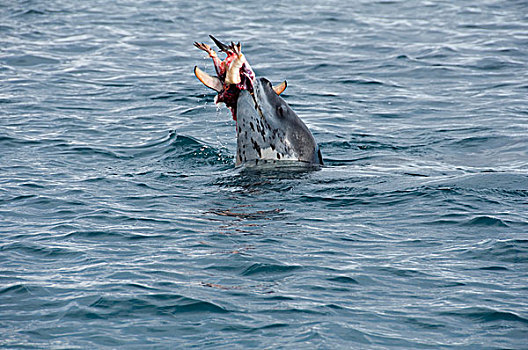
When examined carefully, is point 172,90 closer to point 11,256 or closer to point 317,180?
point 317,180

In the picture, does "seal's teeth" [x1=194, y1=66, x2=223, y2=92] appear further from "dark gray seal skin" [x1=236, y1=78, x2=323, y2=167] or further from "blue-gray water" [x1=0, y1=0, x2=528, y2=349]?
"blue-gray water" [x1=0, y1=0, x2=528, y2=349]

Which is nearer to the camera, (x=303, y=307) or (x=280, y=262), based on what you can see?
(x=303, y=307)

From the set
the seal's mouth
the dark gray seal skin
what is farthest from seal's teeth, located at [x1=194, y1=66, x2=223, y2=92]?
the dark gray seal skin

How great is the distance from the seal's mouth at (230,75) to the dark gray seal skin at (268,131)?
0.09 meters

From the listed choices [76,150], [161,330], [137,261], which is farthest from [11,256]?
[76,150]

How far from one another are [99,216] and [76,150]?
329 centimetres

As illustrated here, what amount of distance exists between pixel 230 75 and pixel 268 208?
66.2 inches

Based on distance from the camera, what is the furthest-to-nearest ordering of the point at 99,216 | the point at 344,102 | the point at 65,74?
the point at 65,74 < the point at 344,102 < the point at 99,216

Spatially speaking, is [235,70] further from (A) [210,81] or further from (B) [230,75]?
(A) [210,81]

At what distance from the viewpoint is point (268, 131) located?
392 inches

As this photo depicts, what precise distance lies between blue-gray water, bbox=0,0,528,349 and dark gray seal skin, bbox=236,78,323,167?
351mm

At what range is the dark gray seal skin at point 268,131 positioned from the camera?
9.85 m

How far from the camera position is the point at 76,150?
1184cm

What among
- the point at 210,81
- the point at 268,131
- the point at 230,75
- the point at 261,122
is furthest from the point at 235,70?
the point at 268,131
